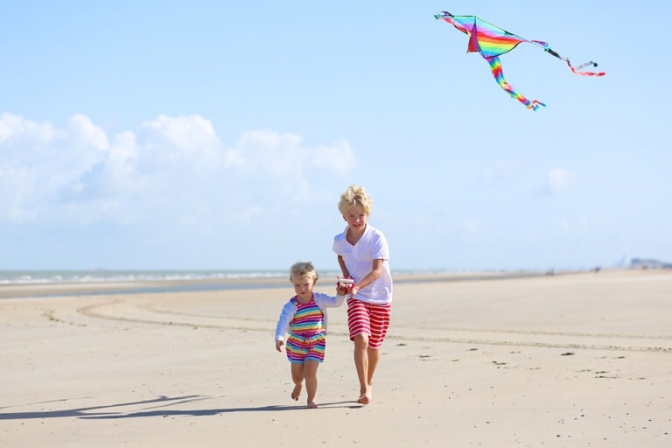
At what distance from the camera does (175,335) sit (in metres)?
12.0

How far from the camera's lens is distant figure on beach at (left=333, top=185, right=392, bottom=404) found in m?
6.48

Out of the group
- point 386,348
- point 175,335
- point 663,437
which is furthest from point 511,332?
point 663,437

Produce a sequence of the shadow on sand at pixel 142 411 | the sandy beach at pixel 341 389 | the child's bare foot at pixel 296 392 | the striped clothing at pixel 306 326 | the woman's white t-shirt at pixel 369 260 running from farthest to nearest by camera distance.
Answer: the woman's white t-shirt at pixel 369 260, the striped clothing at pixel 306 326, the child's bare foot at pixel 296 392, the shadow on sand at pixel 142 411, the sandy beach at pixel 341 389

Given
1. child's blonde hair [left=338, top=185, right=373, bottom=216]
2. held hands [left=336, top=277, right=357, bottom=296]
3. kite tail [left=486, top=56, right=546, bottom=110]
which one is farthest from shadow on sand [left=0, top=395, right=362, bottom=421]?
kite tail [left=486, top=56, right=546, bottom=110]

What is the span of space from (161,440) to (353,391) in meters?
2.27

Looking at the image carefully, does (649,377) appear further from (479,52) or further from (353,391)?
(479,52)

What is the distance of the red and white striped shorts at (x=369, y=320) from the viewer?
6492mm

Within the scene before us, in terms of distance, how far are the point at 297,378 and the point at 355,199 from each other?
1498 millimetres

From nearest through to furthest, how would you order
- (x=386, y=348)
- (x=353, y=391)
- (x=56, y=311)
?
1. (x=353, y=391)
2. (x=386, y=348)
3. (x=56, y=311)

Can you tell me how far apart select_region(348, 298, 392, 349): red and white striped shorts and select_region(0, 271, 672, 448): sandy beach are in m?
0.49

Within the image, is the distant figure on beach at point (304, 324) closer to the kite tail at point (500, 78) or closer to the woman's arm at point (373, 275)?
the woman's arm at point (373, 275)

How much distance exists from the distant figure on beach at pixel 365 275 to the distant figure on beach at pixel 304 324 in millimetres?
A: 206

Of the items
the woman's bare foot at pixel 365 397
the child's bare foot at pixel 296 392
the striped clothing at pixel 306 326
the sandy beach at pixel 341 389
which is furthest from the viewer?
the striped clothing at pixel 306 326

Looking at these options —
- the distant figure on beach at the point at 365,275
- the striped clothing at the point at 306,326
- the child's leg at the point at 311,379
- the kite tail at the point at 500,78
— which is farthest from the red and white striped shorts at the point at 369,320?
the kite tail at the point at 500,78
